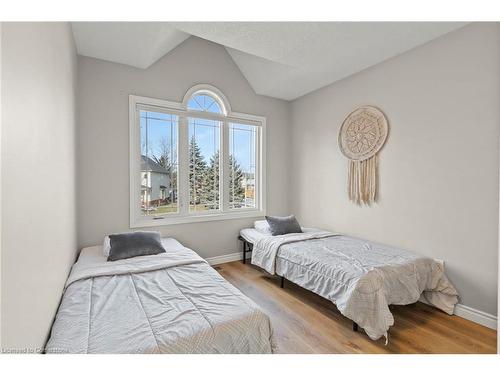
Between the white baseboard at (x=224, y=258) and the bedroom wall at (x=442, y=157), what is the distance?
1.64 meters

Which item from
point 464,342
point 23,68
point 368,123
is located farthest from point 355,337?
point 23,68

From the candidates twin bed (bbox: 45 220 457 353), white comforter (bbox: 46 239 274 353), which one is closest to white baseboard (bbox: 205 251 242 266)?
twin bed (bbox: 45 220 457 353)

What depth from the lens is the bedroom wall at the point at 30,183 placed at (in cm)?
82

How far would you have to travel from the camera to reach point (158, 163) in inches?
129

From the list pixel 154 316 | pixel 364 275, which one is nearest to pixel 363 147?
pixel 364 275

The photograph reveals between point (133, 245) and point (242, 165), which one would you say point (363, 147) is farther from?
point (133, 245)

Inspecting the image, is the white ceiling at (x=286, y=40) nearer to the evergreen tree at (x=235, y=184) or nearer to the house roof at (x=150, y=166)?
the house roof at (x=150, y=166)

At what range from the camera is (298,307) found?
7.88 ft

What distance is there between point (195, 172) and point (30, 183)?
2.49 meters

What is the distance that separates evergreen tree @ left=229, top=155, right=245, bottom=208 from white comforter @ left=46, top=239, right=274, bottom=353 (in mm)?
1916

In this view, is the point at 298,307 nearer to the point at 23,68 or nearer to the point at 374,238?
the point at 374,238

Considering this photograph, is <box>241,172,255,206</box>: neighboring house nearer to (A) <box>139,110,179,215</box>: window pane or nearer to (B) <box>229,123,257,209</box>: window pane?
(B) <box>229,123,257,209</box>: window pane

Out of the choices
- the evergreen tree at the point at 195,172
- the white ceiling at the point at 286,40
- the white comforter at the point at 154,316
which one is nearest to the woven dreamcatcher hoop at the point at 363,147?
the white ceiling at the point at 286,40

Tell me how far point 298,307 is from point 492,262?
5.53 ft
